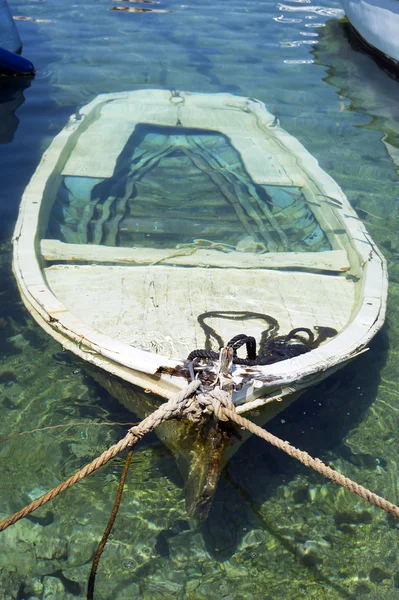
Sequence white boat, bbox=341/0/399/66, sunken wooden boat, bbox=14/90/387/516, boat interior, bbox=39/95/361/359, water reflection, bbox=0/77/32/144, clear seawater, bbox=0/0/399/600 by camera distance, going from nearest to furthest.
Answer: clear seawater, bbox=0/0/399/600 < sunken wooden boat, bbox=14/90/387/516 < boat interior, bbox=39/95/361/359 < water reflection, bbox=0/77/32/144 < white boat, bbox=341/0/399/66

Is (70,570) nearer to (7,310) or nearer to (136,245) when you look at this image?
(7,310)

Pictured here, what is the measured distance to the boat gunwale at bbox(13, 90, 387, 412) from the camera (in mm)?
3199

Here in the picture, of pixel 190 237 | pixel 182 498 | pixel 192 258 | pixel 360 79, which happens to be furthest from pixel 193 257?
pixel 360 79

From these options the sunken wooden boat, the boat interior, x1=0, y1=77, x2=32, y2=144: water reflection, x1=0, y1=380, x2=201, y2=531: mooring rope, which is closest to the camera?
x1=0, y1=380, x2=201, y2=531: mooring rope

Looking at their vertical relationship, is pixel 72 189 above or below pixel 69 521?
above

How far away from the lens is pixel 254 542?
3459mm

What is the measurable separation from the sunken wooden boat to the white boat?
3534mm

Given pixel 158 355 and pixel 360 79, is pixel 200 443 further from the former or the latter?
pixel 360 79

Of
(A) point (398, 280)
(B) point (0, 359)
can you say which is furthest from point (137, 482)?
(A) point (398, 280)

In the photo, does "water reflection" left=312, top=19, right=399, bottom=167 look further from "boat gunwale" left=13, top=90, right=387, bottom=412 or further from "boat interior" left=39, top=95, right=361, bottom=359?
"boat gunwale" left=13, top=90, right=387, bottom=412

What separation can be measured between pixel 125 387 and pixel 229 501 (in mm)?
952

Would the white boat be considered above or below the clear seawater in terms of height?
above

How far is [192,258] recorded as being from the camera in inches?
198

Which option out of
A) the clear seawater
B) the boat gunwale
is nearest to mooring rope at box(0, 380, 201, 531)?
the boat gunwale
